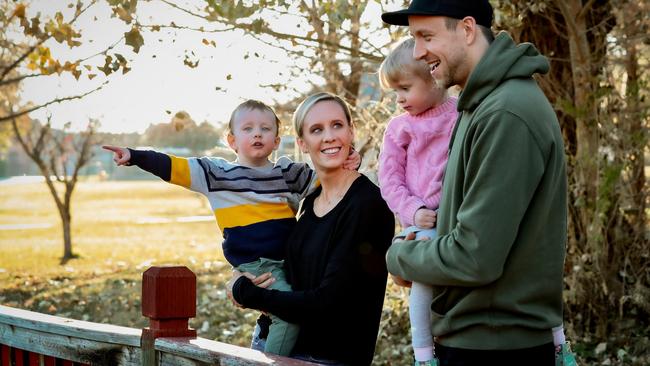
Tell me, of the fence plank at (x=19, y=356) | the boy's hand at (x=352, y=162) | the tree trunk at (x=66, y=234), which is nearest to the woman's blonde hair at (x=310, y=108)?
the boy's hand at (x=352, y=162)

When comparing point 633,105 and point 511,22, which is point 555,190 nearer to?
point 511,22

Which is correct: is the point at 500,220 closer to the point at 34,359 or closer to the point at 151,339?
the point at 151,339

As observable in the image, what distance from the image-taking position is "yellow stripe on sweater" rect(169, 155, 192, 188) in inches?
141

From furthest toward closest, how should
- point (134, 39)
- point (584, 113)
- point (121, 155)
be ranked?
point (584, 113), point (134, 39), point (121, 155)

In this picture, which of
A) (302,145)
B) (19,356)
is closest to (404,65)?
(302,145)

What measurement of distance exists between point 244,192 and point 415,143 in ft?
2.51

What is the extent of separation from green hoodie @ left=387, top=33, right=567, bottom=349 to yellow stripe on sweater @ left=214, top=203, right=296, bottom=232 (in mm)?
1029

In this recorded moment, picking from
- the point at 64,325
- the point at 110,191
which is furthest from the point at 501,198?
the point at 110,191

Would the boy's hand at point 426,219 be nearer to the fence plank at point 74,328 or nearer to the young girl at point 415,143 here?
the young girl at point 415,143

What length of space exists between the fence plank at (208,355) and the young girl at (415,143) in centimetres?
56

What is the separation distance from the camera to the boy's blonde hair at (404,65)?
3091 millimetres

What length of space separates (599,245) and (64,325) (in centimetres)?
456

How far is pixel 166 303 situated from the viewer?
3.24m

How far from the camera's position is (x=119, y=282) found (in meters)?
13.1
